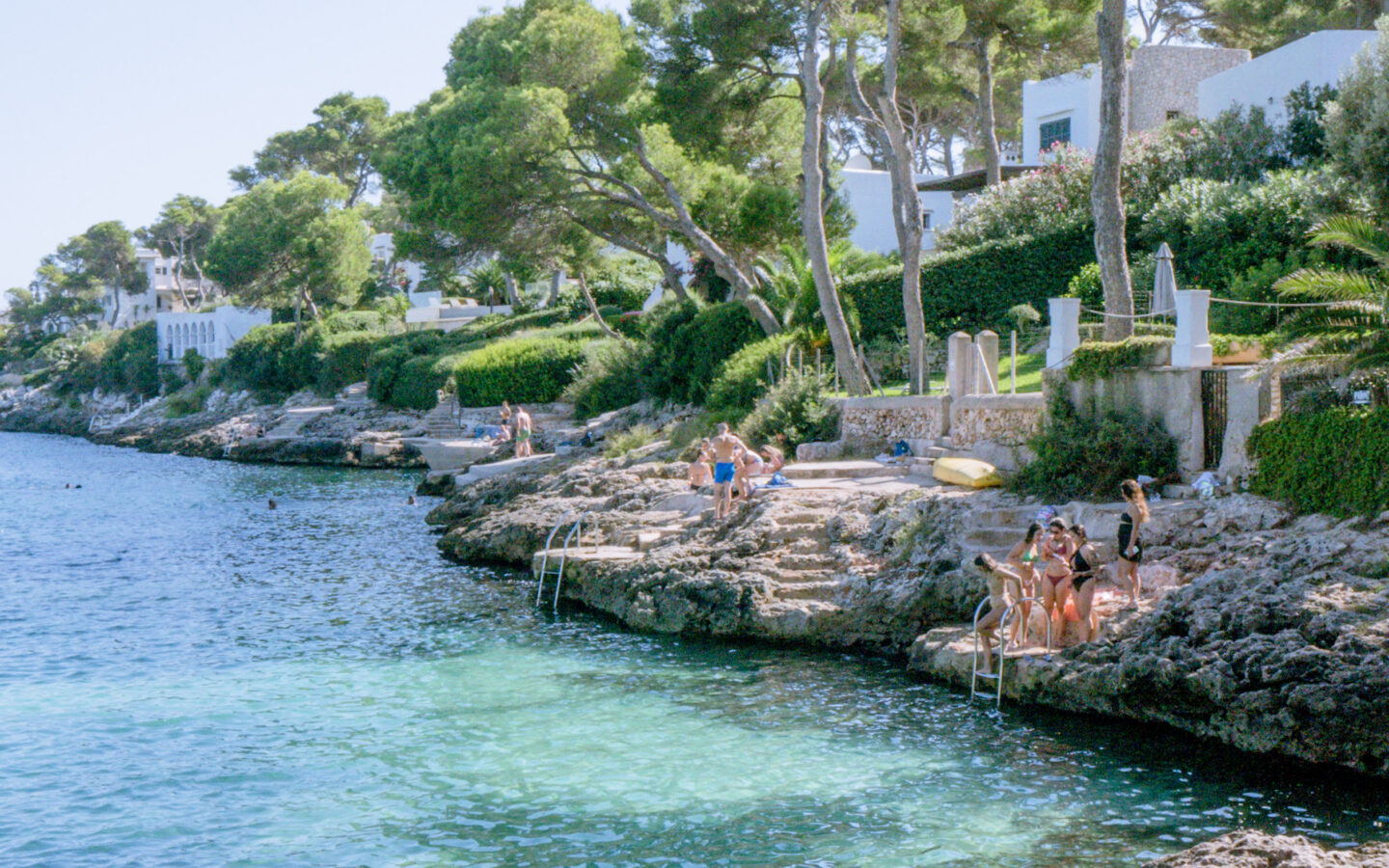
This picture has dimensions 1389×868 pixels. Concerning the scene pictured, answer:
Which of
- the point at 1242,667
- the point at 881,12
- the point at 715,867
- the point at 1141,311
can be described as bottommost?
the point at 715,867

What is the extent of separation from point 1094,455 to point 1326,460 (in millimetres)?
3412

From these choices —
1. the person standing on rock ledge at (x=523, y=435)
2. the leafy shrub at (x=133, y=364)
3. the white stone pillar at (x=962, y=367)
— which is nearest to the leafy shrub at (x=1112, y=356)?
the white stone pillar at (x=962, y=367)

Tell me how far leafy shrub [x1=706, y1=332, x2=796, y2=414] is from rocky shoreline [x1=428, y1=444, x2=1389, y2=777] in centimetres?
577

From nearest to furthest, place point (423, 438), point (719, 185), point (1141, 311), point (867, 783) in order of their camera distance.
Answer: point (867, 783) → point (1141, 311) → point (719, 185) → point (423, 438)

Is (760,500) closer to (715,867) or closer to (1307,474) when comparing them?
(1307,474)

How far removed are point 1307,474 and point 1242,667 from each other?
12.3ft

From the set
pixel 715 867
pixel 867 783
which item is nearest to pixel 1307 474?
pixel 867 783

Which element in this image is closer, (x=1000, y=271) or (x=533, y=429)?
(x=1000, y=271)

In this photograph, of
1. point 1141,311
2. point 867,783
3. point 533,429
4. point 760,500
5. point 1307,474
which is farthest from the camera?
point 533,429

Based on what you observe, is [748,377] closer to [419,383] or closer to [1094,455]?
[1094,455]

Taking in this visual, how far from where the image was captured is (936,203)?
4222 centimetres

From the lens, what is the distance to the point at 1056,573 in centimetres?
1441

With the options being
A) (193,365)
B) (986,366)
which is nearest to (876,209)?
(986,366)

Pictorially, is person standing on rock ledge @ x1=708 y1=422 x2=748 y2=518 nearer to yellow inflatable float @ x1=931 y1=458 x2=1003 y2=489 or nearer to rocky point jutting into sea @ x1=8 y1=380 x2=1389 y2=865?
rocky point jutting into sea @ x1=8 y1=380 x2=1389 y2=865
